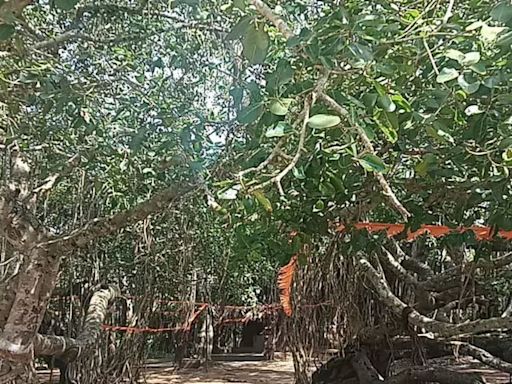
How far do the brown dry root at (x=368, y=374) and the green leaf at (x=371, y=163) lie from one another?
4.27 m

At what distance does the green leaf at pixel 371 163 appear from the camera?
139cm

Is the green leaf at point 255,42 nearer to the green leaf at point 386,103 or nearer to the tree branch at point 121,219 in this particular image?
the green leaf at point 386,103

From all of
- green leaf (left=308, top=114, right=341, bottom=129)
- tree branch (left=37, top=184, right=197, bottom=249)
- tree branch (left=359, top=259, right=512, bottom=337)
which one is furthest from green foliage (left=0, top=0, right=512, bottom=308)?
tree branch (left=359, top=259, right=512, bottom=337)

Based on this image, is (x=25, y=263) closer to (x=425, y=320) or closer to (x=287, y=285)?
(x=425, y=320)

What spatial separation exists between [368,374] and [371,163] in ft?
16.2

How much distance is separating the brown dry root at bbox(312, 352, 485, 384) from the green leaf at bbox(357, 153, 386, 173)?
14.0 ft

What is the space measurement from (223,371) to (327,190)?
840cm

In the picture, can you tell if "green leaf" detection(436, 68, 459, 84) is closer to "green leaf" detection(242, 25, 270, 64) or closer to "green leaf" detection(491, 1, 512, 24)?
"green leaf" detection(491, 1, 512, 24)

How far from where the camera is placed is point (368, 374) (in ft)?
19.7

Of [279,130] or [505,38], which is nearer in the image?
[505,38]

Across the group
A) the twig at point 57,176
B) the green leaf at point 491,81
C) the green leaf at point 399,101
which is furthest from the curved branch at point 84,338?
the green leaf at point 491,81

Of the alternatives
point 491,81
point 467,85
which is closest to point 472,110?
point 491,81

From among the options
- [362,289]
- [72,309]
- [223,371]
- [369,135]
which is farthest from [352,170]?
[223,371]

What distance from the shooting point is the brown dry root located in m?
5.38
